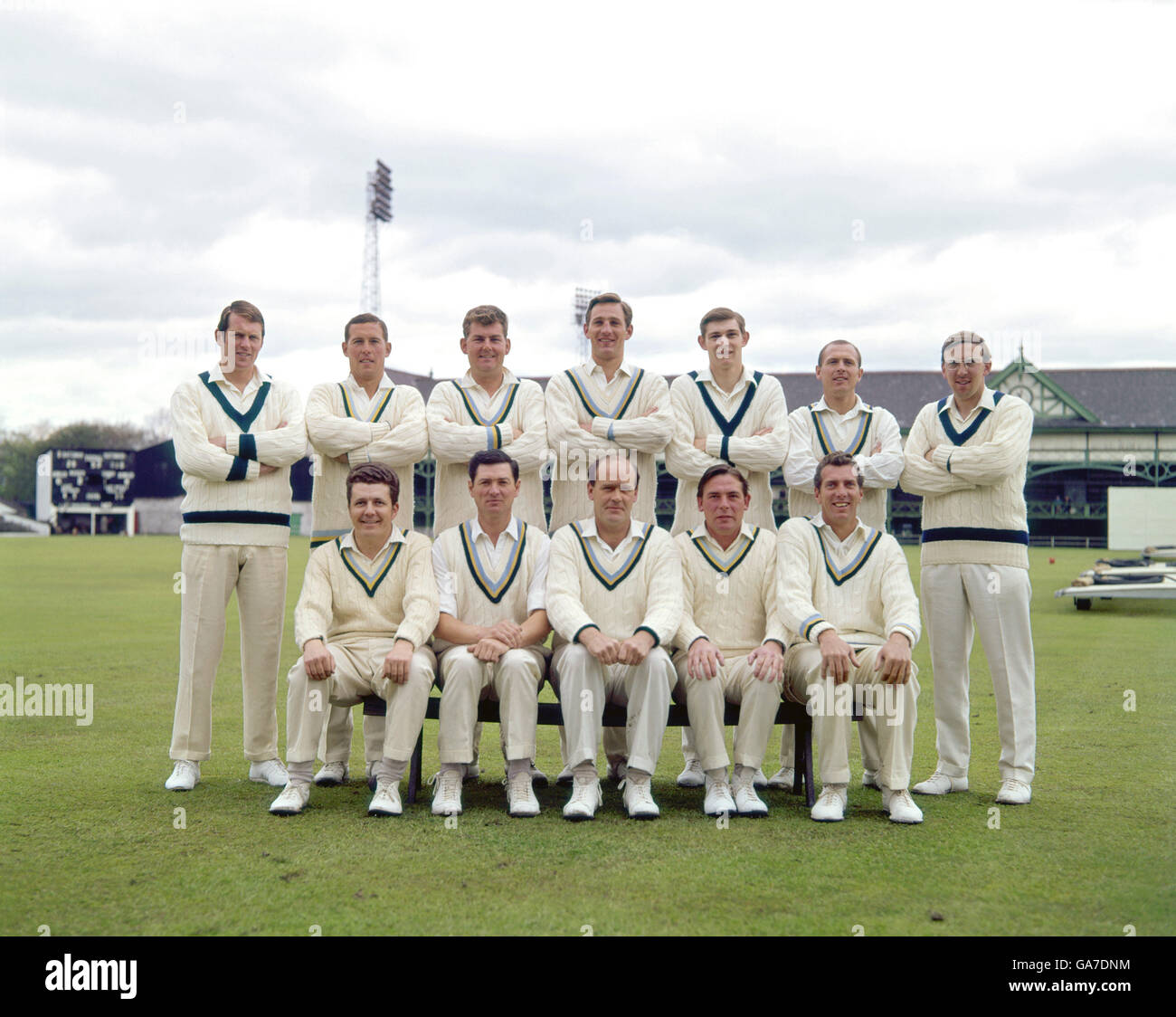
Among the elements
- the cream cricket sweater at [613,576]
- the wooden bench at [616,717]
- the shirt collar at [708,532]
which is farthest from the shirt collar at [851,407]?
the wooden bench at [616,717]

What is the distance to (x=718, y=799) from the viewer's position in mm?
5008

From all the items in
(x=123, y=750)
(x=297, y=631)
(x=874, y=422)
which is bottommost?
(x=123, y=750)

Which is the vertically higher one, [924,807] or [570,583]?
[570,583]

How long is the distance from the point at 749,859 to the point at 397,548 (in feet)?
8.13

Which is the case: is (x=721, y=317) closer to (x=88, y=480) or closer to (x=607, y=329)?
(x=607, y=329)

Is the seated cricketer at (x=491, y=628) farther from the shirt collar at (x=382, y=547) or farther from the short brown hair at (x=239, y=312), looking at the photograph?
the short brown hair at (x=239, y=312)

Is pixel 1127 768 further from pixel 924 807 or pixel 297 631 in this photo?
pixel 297 631

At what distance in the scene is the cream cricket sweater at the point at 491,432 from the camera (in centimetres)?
591

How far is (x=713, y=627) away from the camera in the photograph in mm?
5539

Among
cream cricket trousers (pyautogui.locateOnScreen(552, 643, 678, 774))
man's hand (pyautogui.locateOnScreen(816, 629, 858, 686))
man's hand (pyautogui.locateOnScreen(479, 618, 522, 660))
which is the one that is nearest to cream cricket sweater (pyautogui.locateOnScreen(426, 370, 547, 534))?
man's hand (pyautogui.locateOnScreen(479, 618, 522, 660))

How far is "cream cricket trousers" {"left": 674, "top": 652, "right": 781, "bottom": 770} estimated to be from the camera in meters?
5.07

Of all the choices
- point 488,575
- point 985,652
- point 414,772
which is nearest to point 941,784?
point 985,652

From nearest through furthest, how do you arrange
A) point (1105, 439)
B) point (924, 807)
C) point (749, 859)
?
point (749, 859) < point (924, 807) < point (1105, 439)
